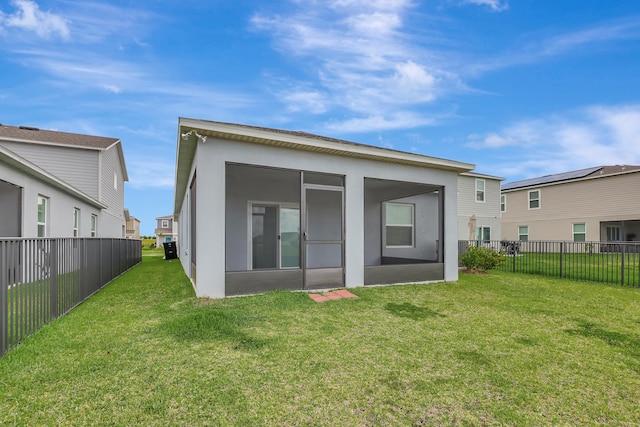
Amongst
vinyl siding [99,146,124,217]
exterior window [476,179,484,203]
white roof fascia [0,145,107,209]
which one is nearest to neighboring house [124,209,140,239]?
vinyl siding [99,146,124,217]

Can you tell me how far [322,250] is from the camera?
996 centimetres

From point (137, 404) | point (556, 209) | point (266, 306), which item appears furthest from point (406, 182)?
point (556, 209)

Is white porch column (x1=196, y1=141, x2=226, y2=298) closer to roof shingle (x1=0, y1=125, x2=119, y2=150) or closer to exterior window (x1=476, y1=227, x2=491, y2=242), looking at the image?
roof shingle (x1=0, y1=125, x2=119, y2=150)

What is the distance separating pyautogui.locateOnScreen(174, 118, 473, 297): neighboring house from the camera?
581 centimetres

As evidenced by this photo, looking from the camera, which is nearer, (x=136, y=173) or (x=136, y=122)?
(x=136, y=122)

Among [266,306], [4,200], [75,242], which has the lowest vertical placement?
[266,306]

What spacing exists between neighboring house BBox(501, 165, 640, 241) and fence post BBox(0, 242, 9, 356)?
24991 mm

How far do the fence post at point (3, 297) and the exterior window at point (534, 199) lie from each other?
2617 cm

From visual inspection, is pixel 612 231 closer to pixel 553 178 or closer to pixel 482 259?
pixel 553 178

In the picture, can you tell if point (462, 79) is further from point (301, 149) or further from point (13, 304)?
point (13, 304)

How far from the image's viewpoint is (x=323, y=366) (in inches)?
124

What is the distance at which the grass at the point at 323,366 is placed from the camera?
7.72 feet

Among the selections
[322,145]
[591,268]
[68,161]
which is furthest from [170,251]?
[591,268]

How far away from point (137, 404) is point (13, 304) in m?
2.29
